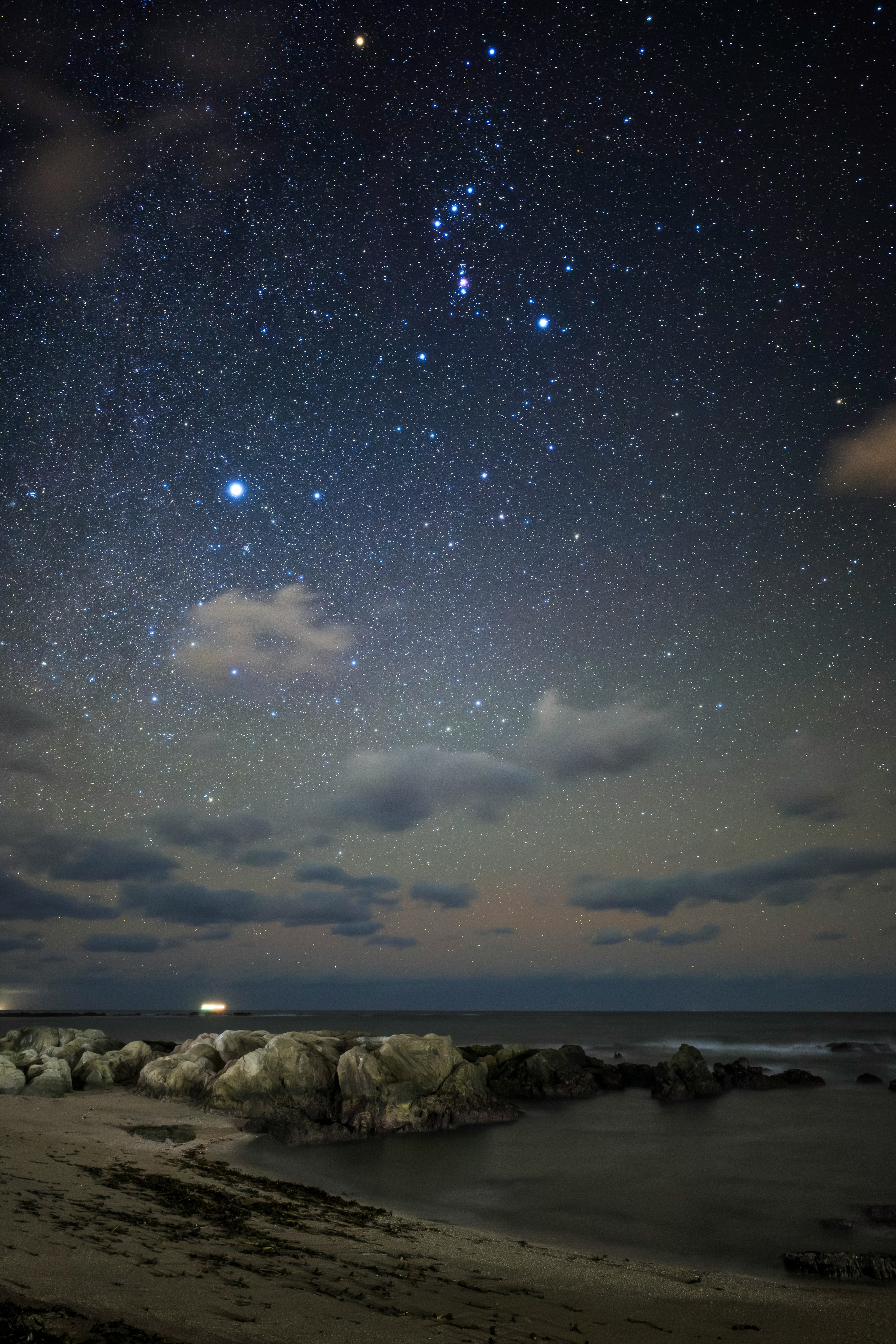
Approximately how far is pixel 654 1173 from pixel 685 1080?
48.0ft

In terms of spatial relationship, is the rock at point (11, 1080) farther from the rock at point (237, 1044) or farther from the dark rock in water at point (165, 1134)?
the dark rock in water at point (165, 1134)

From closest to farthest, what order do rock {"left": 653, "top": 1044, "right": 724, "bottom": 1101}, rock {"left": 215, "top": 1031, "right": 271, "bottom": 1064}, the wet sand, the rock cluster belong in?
the wet sand, the rock cluster, rock {"left": 215, "top": 1031, "right": 271, "bottom": 1064}, rock {"left": 653, "top": 1044, "right": 724, "bottom": 1101}

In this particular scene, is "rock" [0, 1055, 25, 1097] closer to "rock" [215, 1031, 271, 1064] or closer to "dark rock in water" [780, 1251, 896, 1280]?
"rock" [215, 1031, 271, 1064]

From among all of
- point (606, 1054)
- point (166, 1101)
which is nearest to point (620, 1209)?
point (166, 1101)

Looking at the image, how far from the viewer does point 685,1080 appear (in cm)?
3241

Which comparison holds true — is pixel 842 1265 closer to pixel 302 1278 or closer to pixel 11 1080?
pixel 302 1278

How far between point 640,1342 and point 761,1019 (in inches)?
5648

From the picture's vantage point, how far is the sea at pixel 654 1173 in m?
13.7

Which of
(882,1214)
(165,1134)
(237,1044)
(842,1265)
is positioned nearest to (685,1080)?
(882,1214)

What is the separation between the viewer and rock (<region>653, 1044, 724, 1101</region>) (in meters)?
31.6

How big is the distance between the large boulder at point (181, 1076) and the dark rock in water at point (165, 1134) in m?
3.90

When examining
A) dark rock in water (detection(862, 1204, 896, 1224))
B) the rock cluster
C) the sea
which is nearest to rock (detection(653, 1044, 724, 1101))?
the sea

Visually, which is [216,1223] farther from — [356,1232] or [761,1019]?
[761,1019]

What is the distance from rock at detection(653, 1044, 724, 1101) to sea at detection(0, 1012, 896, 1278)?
26.3 inches
